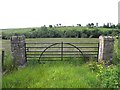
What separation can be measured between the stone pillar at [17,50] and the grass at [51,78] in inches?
52.4

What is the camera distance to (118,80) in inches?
312

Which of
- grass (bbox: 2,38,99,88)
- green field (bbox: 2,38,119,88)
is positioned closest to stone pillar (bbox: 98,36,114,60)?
green field (bbox: 2,38,119,88)

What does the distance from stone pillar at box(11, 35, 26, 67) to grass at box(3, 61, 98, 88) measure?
52.4 inches

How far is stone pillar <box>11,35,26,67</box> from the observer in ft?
A: 39.8

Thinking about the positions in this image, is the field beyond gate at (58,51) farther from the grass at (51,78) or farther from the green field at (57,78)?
the grass at (51,78)

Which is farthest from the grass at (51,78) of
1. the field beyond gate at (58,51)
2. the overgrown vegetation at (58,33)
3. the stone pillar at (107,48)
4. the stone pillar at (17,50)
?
the overgrown vegetation at (58,33)

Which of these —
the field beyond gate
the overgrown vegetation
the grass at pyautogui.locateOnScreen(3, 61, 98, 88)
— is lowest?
the grass at pyautogui.locateOnScreen(3, 61, 98, 88)

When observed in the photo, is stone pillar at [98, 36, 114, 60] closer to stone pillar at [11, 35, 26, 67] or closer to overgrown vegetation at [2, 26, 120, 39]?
stone pillar at [11, 35, 26, 67]

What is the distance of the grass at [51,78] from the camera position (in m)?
8.35

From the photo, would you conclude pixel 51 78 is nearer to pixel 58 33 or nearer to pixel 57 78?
pixel 57 78

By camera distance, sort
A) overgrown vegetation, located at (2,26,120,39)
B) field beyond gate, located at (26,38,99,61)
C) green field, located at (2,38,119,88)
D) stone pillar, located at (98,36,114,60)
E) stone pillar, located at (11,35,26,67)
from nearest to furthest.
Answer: green field, located at (2,38,119,88) < stone pillar, located at (11,35,26,67) < stone pillar, located at (98,36,114,60) < field beyond gate, located at (26,38,99,61) < overgrown vegetation, located at (2,26,120,39)

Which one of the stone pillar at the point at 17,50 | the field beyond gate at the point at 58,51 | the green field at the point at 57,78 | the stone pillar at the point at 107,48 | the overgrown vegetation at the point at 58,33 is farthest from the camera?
the overgrown vegetation at the point at 58,33

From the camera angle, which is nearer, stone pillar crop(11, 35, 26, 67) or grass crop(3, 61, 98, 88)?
grass crop(3, 61, 98, 88)

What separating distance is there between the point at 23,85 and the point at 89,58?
5589 millimetres
